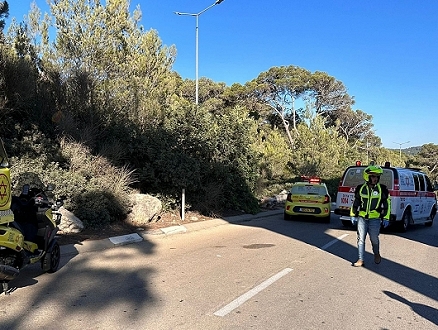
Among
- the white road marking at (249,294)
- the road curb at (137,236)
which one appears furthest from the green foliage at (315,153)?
the white road marking at (249,294)

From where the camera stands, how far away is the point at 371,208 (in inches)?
332

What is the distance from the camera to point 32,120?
46.3ft

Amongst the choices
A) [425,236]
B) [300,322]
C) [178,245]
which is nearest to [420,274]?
[300,322]

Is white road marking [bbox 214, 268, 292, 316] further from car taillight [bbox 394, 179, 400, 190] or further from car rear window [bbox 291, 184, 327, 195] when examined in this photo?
car rear window [bbox 291, 184, 327, 195]

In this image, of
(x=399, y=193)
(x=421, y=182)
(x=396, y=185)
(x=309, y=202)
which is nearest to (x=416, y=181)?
(x=421, y=182)

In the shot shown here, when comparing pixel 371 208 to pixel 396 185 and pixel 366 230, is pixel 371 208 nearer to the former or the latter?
pixel 366 230

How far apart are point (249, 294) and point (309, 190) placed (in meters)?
11.6

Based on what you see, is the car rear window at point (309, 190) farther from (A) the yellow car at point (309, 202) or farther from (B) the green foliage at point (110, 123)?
(B) the green foliage at point (110, 123)

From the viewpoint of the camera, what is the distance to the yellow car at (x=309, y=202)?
1681 centimetres

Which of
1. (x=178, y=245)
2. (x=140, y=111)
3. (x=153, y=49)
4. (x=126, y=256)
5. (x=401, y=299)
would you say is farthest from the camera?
(x=153, y=49)

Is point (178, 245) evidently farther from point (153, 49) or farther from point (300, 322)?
point (153, 49)

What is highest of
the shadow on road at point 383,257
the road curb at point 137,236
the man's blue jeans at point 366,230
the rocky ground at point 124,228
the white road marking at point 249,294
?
the man's blue jeans at point 366,230

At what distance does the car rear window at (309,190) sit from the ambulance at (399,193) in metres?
2.06

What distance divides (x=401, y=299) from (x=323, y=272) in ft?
5.77
